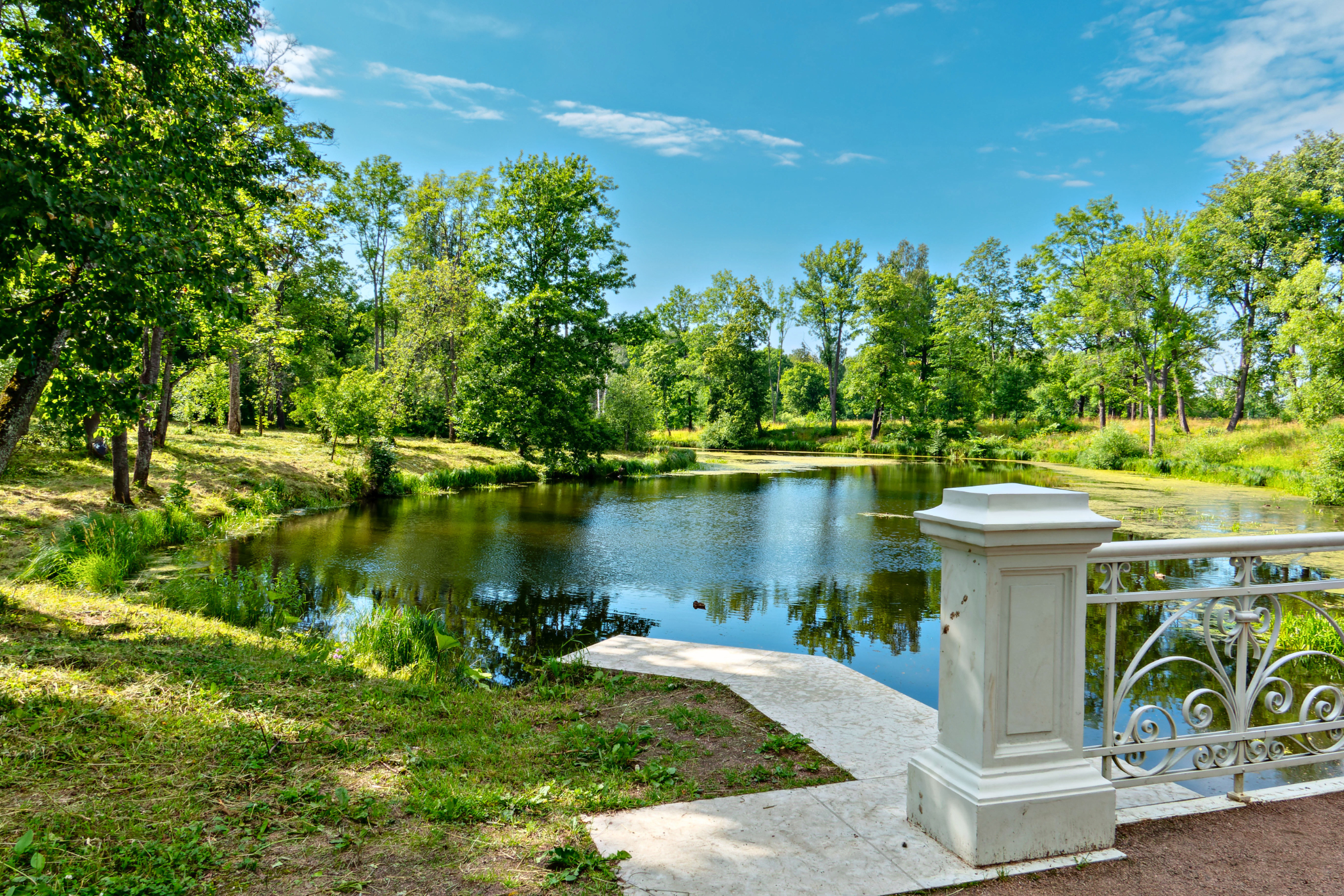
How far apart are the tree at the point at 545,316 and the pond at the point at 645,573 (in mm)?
4300

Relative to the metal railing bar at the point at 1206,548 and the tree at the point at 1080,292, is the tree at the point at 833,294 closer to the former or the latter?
the tree at the point at 1080,292

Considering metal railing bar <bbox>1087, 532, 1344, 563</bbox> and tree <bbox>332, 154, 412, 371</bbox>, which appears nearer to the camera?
metal railing bar <bbox>1087, 532, 1344, 563</bbox>

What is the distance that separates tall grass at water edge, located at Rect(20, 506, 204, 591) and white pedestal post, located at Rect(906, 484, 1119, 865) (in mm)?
7708

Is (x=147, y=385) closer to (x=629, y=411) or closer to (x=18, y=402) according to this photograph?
(x=18, y=402)

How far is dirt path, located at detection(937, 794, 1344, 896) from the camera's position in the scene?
2057 millimetres

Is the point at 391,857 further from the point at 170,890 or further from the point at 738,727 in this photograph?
the point at 738,727

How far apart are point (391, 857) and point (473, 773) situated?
2.38 feet

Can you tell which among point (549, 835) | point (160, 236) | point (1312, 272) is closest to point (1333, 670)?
point (549, 835)

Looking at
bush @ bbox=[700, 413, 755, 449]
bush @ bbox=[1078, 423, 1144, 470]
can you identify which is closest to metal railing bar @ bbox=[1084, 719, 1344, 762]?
bush @ bbox=[1078, 423, 1144, 470]

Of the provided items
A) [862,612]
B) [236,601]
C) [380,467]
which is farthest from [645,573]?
[380,467]

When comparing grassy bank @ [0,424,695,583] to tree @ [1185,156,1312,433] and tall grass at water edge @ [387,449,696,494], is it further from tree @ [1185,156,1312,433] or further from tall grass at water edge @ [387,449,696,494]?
tree @ [1185,156,1312,433]

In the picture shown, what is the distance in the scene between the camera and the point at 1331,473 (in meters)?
16.9

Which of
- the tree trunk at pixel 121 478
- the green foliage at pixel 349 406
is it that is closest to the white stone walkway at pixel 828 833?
the tree trunk at pixel 121 478

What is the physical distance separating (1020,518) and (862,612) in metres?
6.29
